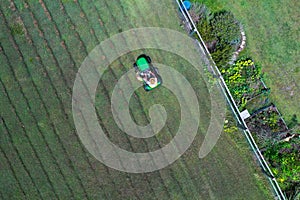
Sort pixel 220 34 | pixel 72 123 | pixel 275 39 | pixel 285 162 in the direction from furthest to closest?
pixel 275 39 → pixel 220 34 → pixel 72 123 → pixel 285 162

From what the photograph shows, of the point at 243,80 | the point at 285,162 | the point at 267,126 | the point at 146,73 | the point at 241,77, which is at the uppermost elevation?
the point at 146,73

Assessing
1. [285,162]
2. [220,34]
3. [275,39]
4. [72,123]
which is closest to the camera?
[285,162]

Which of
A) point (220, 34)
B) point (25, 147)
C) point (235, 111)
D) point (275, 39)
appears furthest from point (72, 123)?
point (275, 39)

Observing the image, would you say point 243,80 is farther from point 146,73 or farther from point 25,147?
point 25,147

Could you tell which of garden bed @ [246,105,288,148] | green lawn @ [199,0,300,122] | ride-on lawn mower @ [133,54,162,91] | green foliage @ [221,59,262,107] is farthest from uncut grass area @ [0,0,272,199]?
green lawn @ [199,0,300,122]

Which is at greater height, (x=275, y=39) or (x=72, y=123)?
(x=72, y=123)

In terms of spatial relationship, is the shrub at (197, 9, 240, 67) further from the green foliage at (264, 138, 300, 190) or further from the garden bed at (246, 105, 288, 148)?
the green foliage at (264, 138, 300, 190)

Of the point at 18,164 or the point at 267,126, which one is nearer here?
the point at 18,164

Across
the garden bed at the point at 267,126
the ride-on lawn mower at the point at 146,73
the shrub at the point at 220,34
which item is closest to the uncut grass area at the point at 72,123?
the ride-on lawn mower at the point at 146,73
